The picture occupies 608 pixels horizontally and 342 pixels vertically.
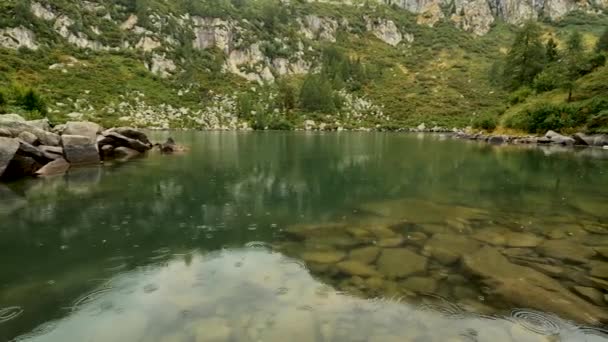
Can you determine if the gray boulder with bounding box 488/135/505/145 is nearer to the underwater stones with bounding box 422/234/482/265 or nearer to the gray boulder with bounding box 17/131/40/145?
the underwater stones with bounding box 422/234/482/265

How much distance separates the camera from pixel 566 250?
10992 millimetres

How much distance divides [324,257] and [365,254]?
115 cm

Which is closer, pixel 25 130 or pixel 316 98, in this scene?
pixel 25 130

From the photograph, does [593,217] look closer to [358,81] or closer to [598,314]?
[598,314]

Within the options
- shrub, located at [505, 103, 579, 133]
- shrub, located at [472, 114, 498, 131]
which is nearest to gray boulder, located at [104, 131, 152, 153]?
shrub, located at [505, 103, 579, 133]

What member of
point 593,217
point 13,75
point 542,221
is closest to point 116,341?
point 542,221

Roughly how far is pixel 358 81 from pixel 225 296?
170 metres

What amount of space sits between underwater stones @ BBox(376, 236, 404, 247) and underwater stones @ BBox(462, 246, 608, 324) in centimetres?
193

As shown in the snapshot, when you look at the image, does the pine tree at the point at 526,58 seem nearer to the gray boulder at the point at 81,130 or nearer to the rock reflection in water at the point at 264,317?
the gray boulder at the point at 81,130

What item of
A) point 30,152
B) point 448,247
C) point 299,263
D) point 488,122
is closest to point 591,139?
point 488,122

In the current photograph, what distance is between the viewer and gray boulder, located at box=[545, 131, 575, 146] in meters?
50.4

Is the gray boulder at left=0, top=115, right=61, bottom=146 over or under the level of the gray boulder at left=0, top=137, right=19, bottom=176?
over

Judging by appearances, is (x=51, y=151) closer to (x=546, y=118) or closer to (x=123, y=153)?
(x=123, y=153)

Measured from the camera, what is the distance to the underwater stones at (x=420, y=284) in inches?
332
